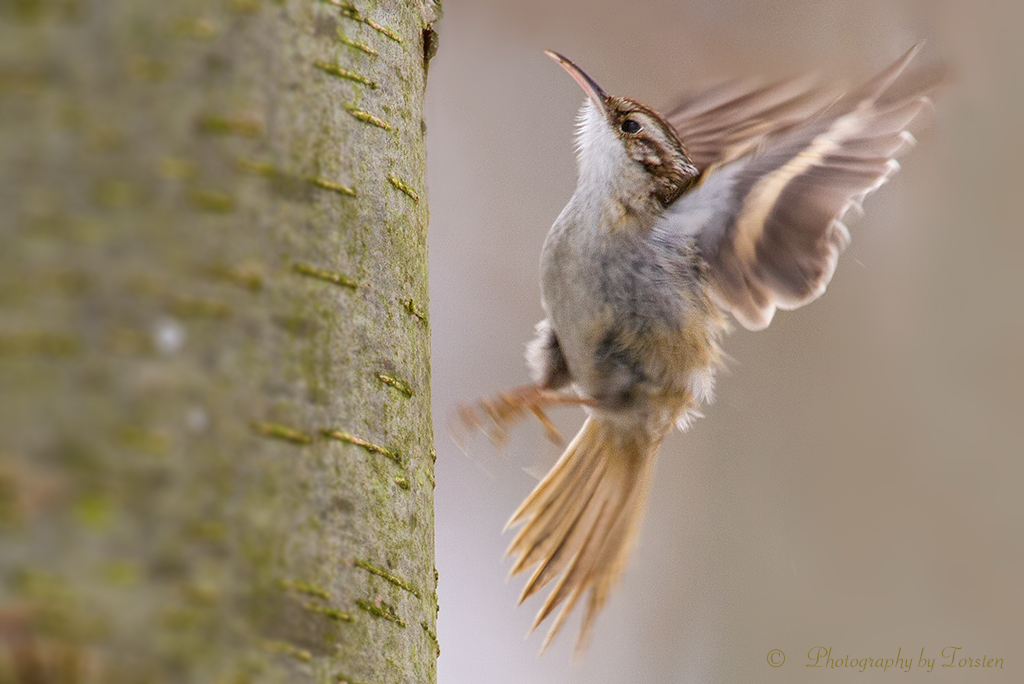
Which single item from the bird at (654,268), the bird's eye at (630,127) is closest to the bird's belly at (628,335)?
the bird at (654,268)

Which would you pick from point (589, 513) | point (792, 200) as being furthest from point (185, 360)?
point (589, 513)

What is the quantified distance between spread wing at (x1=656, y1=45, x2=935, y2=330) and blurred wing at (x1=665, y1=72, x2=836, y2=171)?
444mm

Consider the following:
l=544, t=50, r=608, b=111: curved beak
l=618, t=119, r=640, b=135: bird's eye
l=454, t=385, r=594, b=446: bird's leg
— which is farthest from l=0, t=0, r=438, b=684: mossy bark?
l=544, t=50, r=608, b=111: curved beak

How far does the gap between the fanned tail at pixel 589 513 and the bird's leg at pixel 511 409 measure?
0.58ft

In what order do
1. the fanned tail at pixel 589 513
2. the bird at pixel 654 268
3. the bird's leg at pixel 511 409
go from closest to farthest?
1. the bird at pixel 654 268
2. the bird's leg at pixel 511 409
3. the fanned tail at pixel 589 513

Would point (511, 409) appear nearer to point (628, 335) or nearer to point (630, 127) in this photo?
point (628, 335)

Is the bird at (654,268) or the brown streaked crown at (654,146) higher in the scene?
the brown streaked crown at (654,146)

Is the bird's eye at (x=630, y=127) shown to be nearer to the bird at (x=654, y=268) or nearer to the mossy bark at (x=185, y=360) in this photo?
the bird at (x=654, y=268)

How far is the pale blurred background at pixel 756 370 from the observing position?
137 inches

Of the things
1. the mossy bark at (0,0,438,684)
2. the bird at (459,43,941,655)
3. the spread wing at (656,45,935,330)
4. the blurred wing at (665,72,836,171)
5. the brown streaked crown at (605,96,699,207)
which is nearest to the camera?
the mossy bark at (0,0,438,684)

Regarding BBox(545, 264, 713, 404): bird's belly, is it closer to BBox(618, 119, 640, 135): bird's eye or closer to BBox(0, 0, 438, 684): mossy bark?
BBox(618, 119, 640, 135): bird's eye

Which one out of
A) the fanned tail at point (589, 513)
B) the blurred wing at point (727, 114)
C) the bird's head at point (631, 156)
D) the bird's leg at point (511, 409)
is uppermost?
the blurred wing at point (727, 114)

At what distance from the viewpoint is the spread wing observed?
1.76m

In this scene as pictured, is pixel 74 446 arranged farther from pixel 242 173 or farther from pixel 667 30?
pixel 667 30
